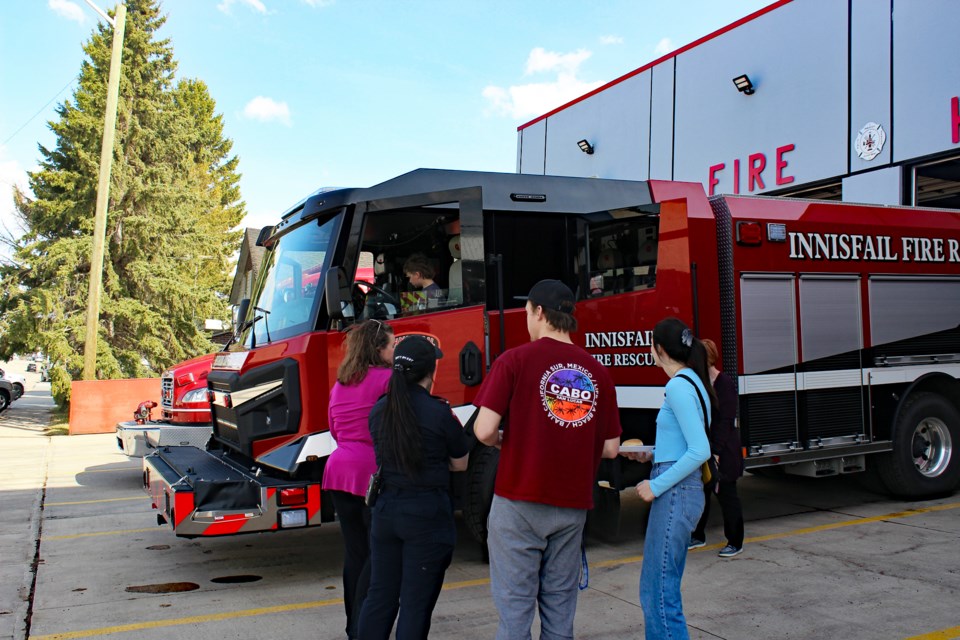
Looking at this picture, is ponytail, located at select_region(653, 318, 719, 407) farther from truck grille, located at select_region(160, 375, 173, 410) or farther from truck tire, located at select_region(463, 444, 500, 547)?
truck grille, located at select_region(160, 375, 173, 410)

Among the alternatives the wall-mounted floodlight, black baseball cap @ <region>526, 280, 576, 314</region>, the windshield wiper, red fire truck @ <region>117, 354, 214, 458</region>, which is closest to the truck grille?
red fire truck @ <region>117, 354, 214, 458</region>

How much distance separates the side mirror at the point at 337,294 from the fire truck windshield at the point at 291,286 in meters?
0.26

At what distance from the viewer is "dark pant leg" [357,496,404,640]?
11.4 feet

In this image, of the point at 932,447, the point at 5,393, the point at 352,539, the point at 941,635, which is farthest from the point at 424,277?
the point at 5,393

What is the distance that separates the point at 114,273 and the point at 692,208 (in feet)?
64.1

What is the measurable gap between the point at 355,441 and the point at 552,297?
162 cm

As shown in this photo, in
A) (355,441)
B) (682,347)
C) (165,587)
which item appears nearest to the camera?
(682,347)

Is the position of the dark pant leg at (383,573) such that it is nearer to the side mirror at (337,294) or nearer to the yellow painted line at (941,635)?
the side mirror at (337,294)

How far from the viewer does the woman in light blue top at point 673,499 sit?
348 centimetres

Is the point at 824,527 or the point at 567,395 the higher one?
the point at 567,395

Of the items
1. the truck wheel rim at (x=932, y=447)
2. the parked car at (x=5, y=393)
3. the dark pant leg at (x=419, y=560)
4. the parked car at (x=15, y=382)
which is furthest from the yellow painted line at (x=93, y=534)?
the parked car at (x=15, y=382)

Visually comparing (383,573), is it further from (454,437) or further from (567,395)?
(567,395)

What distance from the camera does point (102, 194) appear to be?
17.7 m

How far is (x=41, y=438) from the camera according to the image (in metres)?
16.9
